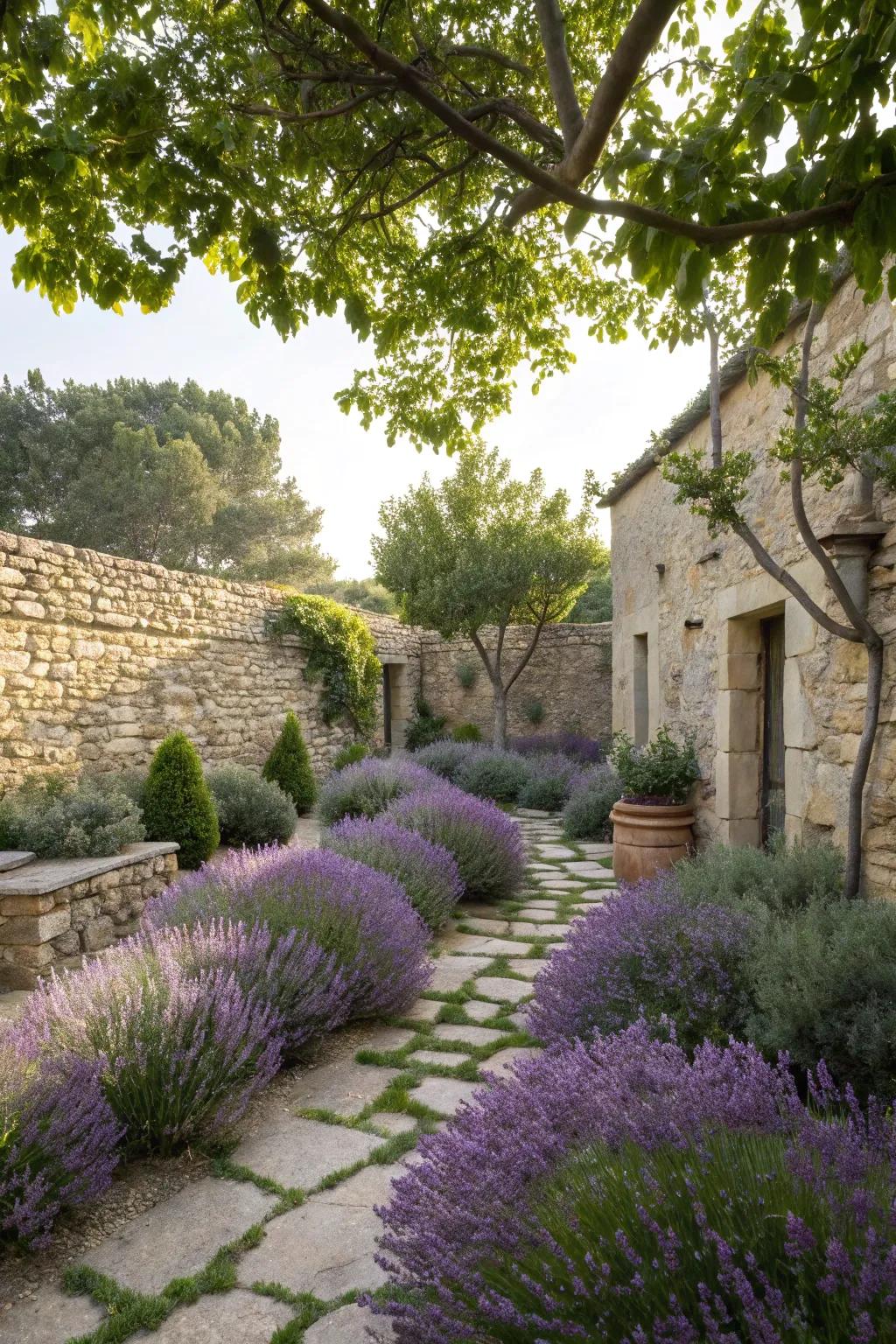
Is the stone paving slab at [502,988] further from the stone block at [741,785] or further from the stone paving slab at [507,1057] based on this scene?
the stone block at [741,785]

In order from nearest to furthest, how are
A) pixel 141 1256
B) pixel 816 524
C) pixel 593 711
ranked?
pixel 141 1256, pixel 816 524, pixel 593 711

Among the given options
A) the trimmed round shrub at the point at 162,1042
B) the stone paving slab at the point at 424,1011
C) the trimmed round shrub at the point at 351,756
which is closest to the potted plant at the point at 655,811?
the stone paving slab at the point at 424,1011

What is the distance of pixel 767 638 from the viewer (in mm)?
4648

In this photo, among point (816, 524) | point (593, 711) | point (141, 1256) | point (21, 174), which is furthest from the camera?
point (593, 711)

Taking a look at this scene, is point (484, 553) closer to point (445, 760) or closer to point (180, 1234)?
point (445, 760)

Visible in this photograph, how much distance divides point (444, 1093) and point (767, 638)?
3286mm

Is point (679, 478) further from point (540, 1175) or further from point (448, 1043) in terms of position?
point (540, 1175)

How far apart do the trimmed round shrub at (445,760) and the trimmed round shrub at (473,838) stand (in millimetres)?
3919

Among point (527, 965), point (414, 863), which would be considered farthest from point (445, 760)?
point (527, 965)

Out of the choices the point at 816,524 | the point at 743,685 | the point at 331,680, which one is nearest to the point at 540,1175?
the point at 816,524

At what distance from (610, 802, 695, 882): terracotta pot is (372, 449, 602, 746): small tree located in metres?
6.05

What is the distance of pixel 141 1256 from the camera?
6.06 ft

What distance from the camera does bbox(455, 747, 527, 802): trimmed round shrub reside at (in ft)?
30.4

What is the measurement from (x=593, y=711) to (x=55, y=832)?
952cm
